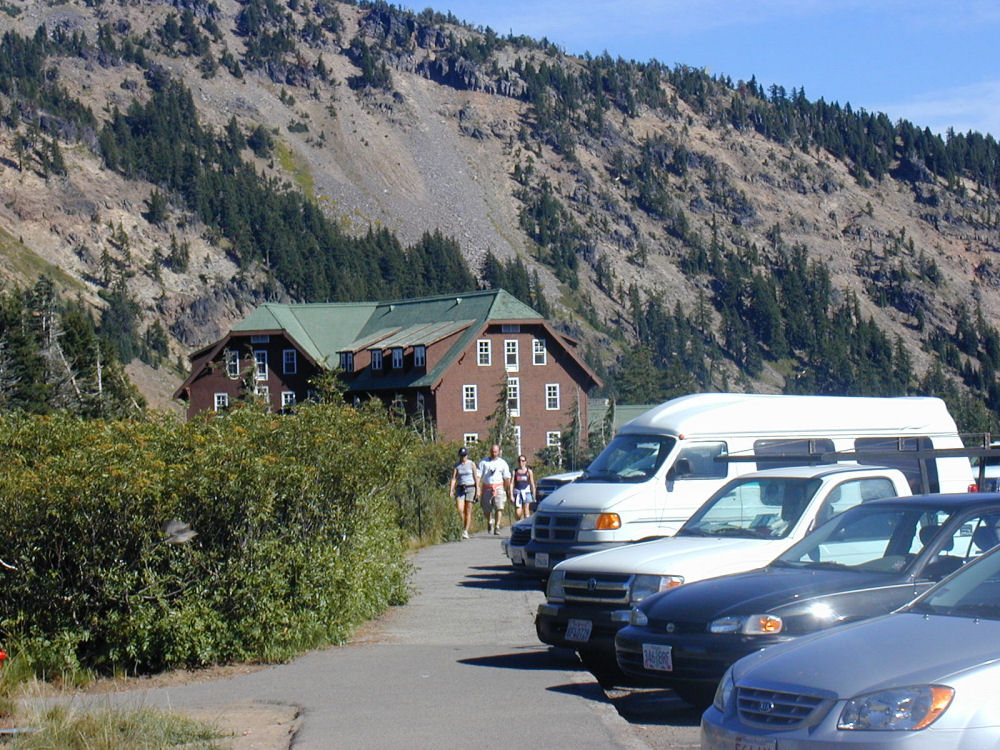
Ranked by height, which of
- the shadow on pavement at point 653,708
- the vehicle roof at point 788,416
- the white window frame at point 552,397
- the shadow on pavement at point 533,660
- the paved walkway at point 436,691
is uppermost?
the white window frame at point 552,397

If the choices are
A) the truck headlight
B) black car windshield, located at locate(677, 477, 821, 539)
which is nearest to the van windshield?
the truck headlight

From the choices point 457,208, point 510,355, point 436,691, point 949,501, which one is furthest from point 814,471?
point 457,208

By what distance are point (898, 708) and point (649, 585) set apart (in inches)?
174

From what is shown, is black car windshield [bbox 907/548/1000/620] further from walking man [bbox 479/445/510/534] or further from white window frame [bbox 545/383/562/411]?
white window frame [bbox 545/383/562/411]

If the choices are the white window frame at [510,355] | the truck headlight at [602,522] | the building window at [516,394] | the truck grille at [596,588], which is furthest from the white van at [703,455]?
the white window frame at [510,355]

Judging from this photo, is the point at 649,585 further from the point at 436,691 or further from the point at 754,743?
the point at 754,743

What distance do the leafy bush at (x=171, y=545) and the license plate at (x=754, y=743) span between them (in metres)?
5.66

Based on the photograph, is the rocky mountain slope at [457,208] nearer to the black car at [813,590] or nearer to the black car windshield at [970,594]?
the black car at [813,590]

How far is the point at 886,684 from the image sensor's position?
17.7 ft

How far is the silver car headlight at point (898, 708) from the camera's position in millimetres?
5199

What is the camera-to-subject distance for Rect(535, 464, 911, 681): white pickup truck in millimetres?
9758

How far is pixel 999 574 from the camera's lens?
6344mm

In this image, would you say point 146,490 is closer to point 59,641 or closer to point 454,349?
point 59,641

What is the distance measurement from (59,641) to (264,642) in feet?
5.44
